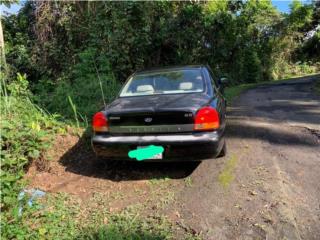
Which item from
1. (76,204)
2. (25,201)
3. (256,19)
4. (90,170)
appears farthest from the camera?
(256,19)

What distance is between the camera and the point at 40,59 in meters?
11.4

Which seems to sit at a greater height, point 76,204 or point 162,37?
point 162,37

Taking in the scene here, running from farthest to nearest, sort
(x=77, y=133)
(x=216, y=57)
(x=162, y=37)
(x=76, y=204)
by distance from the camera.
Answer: (x=216, y=57)
(x=162, y=37)
(x=77, y=133)
(x=76, y=204)

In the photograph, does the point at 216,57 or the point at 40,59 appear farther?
the point at 216,57

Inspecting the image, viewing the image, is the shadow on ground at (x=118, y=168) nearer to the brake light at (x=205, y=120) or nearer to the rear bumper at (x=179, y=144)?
the rear bumper at (x=179, y=144)

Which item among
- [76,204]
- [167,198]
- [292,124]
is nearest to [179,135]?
[167,198]

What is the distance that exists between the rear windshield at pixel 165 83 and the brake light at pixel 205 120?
77 cm

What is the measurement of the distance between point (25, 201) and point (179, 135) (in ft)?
6.29

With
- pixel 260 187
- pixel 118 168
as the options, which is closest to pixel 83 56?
pixel 118 168

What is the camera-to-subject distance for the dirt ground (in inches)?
137

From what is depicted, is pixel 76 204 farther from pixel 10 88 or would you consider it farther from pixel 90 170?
pixel 10 88

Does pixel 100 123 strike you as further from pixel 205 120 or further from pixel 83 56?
pixel 83 56

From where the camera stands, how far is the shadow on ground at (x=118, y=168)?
4.81 metres

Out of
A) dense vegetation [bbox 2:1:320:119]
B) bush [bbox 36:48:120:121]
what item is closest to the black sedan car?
bush [bbox 36:48:120:121]
